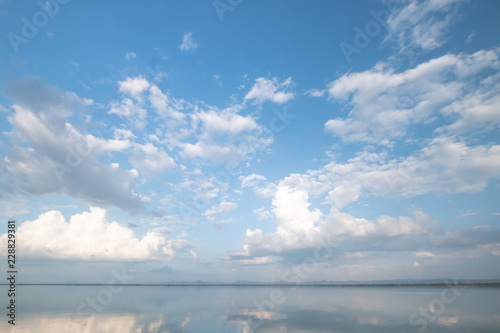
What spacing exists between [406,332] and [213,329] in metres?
24.0

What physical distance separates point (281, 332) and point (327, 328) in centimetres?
685

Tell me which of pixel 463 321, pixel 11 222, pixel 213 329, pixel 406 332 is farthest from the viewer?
pixel 463 321

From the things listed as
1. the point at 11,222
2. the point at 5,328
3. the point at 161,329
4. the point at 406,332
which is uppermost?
the point at 11,222

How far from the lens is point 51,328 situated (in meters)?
32.0

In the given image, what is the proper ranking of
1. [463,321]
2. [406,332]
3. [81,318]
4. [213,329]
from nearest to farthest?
[406,332], [213,329], [463,321], [81,318]

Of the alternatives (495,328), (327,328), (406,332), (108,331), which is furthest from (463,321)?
(108,331)

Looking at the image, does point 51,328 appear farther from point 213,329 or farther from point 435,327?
point 435,327

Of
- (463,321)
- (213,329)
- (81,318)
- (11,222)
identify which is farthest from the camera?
(81,318)

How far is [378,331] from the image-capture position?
30.9 meters

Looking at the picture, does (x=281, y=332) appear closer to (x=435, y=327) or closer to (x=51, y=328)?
(x=435, y=327)

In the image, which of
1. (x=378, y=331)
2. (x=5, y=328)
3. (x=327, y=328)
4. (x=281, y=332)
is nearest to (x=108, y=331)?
(x=5, y=328)

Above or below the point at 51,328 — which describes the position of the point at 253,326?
below

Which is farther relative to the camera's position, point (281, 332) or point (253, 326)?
point (253, 326)

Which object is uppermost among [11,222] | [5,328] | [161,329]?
[11,222]
